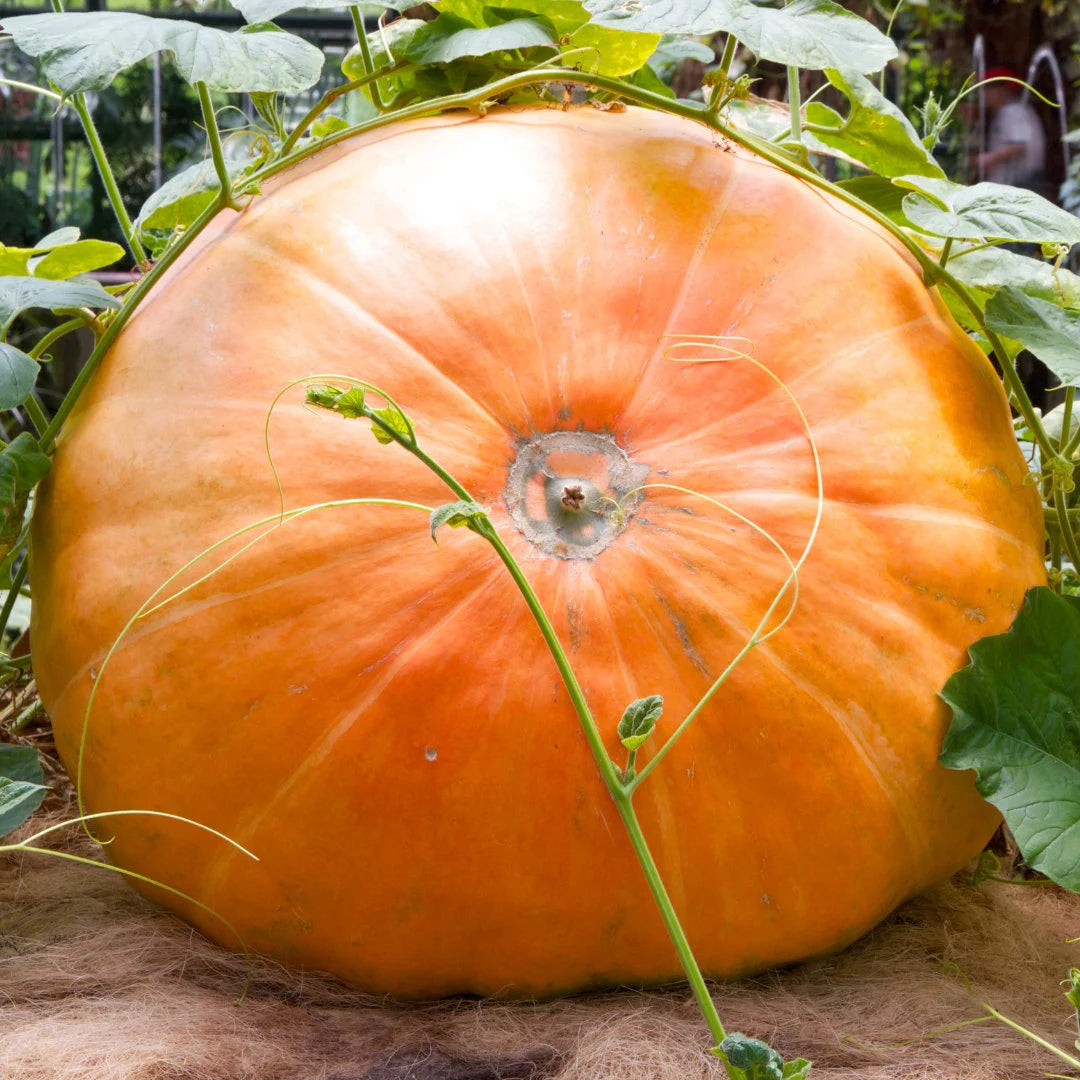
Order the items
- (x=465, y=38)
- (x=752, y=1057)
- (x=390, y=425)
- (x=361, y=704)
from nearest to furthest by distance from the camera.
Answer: (x=752, y=1057), (x=390, y=425), (x=361, y=704), (x=465, y=38)

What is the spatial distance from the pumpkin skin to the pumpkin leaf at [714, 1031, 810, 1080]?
9.4 inches

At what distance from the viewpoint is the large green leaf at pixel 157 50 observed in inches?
36.2

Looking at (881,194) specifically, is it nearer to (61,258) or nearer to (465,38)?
(465,38)

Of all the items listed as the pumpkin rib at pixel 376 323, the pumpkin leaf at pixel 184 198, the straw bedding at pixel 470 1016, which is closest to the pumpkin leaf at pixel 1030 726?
the straw bedding at pixel 470 1016

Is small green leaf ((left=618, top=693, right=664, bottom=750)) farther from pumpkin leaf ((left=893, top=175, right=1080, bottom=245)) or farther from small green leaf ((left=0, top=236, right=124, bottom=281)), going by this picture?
small green leaf ((left=0, top=236, right=124, bottom=281))

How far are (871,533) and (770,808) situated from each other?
0.74 feet

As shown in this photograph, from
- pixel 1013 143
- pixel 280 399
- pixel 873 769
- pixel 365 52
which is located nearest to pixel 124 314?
pixel 280 399

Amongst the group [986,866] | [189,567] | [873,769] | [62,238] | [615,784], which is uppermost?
[62,238]

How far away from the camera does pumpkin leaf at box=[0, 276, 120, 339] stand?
1.01 metres

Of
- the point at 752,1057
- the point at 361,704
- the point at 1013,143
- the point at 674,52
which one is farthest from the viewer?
the point at 1013,143

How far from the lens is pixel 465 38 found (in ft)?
3.66

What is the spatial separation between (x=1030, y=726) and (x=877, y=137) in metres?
0.60

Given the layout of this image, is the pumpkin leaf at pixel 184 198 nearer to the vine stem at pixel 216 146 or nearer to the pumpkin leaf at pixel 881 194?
the vine stem at pixel 216 146

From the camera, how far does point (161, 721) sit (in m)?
0.95
